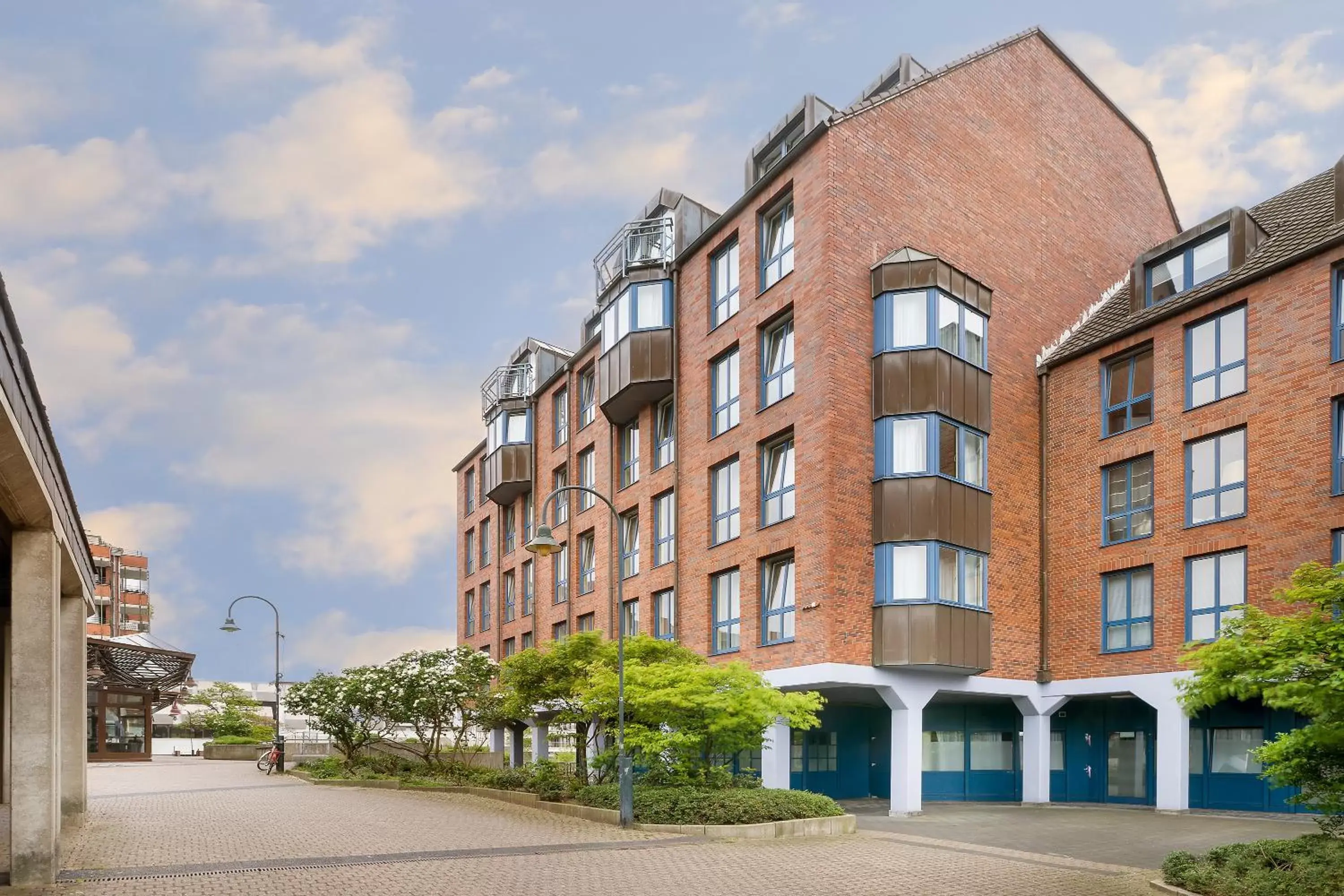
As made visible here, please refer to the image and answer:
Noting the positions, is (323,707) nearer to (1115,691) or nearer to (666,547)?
(666,547)

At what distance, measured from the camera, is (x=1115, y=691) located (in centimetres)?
2778

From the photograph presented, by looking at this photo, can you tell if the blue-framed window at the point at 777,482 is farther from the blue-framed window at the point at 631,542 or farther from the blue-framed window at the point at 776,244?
the blue-framed window at the point at 631,542

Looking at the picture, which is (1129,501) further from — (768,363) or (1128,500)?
(768,363)

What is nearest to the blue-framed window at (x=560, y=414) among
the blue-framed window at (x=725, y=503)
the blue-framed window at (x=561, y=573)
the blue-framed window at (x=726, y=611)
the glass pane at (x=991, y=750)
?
the blue-framed window at (x=561, y=573)

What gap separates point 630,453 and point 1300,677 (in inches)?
1027

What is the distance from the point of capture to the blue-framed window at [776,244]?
94.2ft

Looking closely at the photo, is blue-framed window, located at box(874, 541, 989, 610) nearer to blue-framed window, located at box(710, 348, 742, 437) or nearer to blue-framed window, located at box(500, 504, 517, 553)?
blue-framed window, located at box(710, 348, 742, 437)

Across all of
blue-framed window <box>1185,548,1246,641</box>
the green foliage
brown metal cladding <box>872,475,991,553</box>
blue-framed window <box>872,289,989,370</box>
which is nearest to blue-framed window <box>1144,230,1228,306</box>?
blue-framed window <box>872,289,989,370</box>

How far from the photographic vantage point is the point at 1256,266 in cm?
2614

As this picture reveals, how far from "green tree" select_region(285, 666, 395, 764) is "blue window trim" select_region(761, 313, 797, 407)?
15757mm

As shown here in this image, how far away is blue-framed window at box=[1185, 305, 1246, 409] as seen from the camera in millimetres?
26047

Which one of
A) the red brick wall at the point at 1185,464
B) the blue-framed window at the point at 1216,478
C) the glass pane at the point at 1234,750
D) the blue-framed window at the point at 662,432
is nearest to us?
the red brick wall at the point at 1185,464

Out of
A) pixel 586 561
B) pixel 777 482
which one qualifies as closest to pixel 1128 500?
pixel 777 482

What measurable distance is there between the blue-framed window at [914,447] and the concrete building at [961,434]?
75 millimetres
